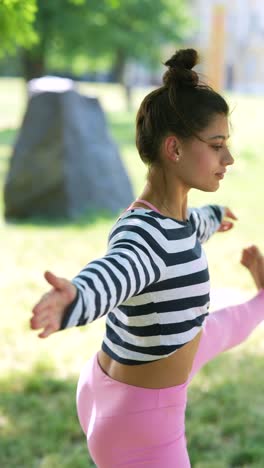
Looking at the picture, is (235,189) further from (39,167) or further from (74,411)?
(74,411)

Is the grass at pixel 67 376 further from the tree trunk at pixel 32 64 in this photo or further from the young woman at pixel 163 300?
the tree trunk at pixel 32 64

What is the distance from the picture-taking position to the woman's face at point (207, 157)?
2.12 m

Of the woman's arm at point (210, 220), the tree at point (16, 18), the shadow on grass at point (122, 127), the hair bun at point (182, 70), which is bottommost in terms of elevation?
the shadow on grass at point (122, 127)

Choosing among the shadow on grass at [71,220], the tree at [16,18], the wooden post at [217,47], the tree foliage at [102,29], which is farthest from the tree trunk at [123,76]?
the tree at [16,18]

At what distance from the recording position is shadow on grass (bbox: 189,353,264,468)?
3.48 meters

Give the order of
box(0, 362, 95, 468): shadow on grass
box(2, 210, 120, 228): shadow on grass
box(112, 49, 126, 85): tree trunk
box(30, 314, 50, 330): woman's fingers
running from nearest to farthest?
1. box(30, 314, 50, 330): woman's fingers
2. box(0, 362, 95, 468): shadow on grass
3. box(2, 210, 120, 228): shadow on grass
4. box(112, 49, 126, 85): tree trunk

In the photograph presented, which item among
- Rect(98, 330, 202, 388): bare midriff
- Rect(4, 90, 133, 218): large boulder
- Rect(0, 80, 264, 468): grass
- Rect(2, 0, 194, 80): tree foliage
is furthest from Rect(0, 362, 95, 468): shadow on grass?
Rect(2, 0, 194, 80): tree foliage

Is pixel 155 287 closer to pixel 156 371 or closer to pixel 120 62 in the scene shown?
pixel 156 371

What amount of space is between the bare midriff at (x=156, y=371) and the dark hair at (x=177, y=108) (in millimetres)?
593

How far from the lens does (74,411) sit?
393 cm

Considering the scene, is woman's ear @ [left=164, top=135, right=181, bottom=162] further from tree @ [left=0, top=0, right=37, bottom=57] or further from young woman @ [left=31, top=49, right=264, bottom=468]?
tree @ [left=0, top=0, right=37, bottom=57]

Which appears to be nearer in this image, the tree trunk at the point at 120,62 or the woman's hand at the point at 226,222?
the woman's hand at the point at 226,222

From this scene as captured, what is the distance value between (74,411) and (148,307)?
204 centimetres

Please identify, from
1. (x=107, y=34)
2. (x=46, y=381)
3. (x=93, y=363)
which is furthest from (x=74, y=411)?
(x=107, y=34)
